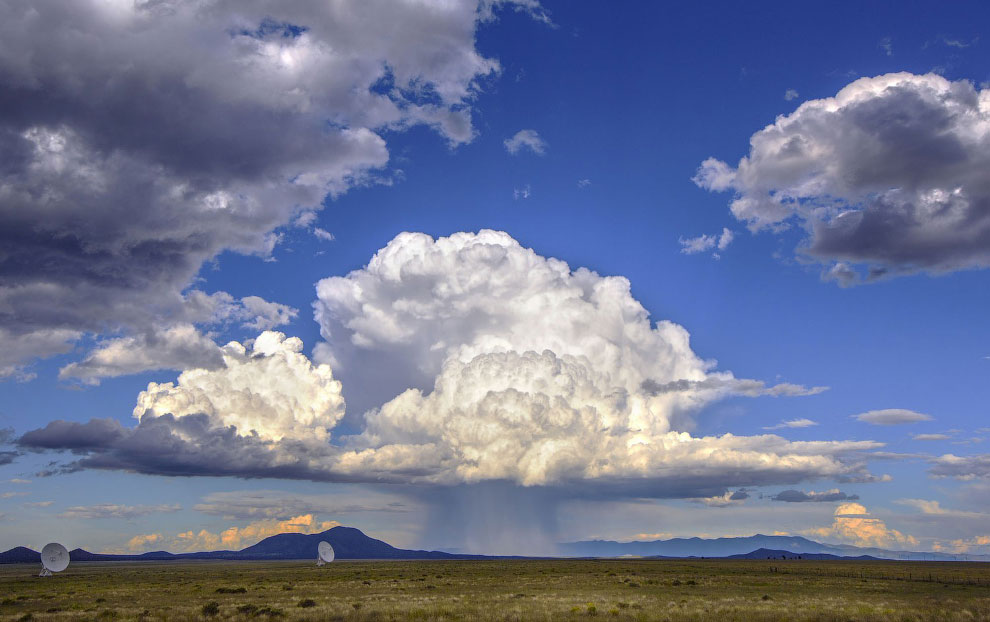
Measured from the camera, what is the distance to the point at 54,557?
102m

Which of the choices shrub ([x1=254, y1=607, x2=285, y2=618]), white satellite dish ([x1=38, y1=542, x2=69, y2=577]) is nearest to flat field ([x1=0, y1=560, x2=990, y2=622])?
shrub ([x1=254, y1=607, x2=285, y2=618])

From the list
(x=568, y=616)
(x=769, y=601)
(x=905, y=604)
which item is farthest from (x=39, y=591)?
(x=905, y=604)

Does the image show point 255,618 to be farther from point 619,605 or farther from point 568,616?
point 619,605

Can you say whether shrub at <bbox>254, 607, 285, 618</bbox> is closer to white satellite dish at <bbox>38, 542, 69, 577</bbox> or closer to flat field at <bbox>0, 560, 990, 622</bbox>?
flat field at <bbox>0, 560, 990, 622</bbox>

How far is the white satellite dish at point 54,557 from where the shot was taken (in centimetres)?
9999

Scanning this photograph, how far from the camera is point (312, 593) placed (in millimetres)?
69625

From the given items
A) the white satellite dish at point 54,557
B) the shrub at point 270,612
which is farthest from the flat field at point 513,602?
the white satellite dish at point 54,557

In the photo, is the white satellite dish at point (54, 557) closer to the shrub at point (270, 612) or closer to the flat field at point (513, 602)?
the flat field at point (513, 602)

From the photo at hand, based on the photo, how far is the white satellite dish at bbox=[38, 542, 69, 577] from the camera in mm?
99994

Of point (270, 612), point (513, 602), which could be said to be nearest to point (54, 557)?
point (270, 612)

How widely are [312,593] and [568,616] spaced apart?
3349 cm

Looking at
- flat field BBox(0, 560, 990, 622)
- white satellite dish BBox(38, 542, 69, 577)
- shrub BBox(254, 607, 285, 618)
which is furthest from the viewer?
white satellite dish BBox(38, 542, 69, 577)

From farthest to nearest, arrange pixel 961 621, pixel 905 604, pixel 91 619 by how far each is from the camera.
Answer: pixel 905 604
pixel 91 619
pixel 961 621

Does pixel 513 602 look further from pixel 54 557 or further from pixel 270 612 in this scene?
pixel 54 557
